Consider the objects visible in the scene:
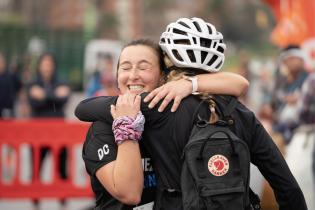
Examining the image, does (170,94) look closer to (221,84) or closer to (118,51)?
(221,84)

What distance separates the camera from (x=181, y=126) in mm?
3555

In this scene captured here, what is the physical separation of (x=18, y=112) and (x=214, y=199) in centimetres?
2189

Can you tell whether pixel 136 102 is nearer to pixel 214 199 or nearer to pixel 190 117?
pixel 190 117

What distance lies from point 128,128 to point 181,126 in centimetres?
23

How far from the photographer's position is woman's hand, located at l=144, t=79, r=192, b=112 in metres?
3.57

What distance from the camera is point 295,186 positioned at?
12.7ft

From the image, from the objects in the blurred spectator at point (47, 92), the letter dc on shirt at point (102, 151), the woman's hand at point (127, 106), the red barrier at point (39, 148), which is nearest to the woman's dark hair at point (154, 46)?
the woman's hand at point (127, 106)

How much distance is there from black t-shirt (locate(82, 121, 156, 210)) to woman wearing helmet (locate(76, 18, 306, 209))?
0.19 feet

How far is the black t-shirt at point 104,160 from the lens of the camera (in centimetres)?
362

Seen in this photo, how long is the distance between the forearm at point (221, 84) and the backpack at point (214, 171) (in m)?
0.32

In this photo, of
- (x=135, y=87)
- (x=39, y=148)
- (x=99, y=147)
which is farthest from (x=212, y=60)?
(x=39, y=148)

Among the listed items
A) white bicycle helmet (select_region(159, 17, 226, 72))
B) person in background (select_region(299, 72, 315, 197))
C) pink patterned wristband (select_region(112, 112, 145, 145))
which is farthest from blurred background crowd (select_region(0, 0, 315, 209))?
pink patterned wristband (select_region(112, 112, 145, 145))

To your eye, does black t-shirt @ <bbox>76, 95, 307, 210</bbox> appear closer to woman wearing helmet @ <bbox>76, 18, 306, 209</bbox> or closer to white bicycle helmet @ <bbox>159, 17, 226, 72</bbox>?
woman wearing helmet @ <bbox>76, 18, 306, 209</bbox>

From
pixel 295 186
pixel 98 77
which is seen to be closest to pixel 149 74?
pixel 295 186
